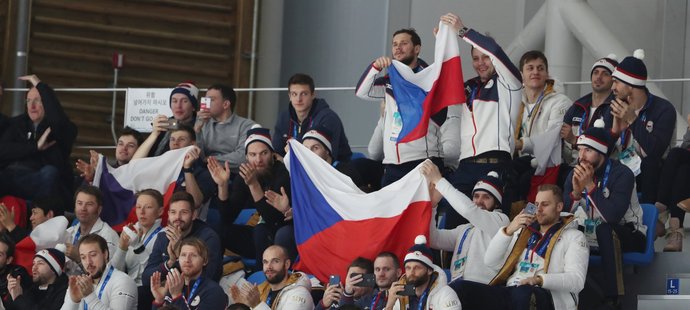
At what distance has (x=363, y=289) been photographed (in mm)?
9273

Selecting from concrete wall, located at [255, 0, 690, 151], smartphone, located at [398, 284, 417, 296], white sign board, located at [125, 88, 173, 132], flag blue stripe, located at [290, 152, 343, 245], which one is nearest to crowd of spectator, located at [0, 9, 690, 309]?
smartphone, located at [398, 284, 417, 296]

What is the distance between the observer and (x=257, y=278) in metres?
10.3

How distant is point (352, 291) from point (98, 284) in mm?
1800

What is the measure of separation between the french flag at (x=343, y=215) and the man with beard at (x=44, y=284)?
1.54 meters

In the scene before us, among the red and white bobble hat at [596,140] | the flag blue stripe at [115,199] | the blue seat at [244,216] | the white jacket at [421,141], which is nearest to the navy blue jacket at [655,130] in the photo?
the red and white bobble hat at [596,140]

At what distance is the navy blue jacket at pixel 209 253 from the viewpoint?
33.2ft

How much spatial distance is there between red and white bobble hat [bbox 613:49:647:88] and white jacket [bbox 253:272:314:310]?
8.25ft

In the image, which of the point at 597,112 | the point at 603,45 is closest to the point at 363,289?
the point at 597,112

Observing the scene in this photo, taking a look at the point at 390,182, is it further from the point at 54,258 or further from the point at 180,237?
the point at 54,258

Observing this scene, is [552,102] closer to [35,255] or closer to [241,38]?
[35,255]

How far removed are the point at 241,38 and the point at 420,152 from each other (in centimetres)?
534

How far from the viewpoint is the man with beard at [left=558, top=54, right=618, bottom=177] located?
10.7m

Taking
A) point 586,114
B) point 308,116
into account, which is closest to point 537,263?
point 586,114

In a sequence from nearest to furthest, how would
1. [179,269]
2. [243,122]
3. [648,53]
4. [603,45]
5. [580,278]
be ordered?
[580,278] → [179,269] → [243,122] → [603,45] → [648,53]
